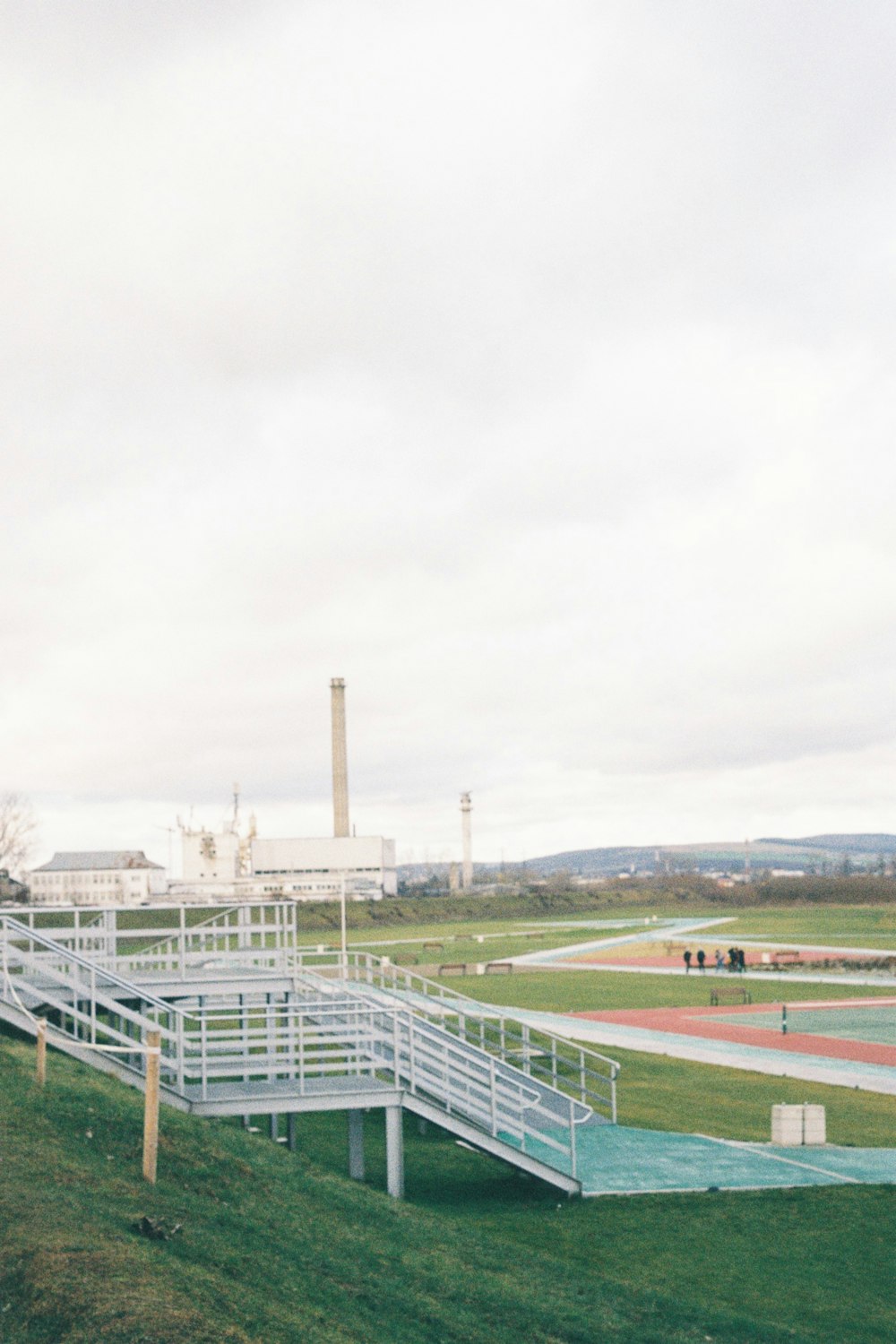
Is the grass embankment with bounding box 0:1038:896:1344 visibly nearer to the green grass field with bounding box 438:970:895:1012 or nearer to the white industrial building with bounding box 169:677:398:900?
the green grass field with bounding box 438:970:895:1012

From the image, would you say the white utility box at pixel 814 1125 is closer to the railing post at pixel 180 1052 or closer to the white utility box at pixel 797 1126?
the white utility box at pixel 797 1126

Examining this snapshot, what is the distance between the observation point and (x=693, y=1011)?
44719 mm

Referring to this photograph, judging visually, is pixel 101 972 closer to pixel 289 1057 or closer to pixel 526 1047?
pixel 289 1057

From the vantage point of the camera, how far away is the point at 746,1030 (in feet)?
128

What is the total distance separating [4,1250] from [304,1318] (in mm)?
2227

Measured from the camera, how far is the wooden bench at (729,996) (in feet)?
155

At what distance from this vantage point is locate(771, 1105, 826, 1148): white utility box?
22.3 m

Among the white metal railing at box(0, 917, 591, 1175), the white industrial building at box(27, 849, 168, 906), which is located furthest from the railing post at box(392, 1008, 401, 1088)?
the white industrial building at box(27, 849, 168, 906)

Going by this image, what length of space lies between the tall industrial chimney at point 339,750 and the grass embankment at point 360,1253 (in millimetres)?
119928

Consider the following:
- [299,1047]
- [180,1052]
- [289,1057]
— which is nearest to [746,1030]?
[289,1057]

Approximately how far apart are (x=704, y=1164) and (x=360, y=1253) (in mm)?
9411

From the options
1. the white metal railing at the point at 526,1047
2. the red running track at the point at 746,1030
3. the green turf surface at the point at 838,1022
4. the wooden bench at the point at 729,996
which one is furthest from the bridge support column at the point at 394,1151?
the wooden bench at the point at 729,996

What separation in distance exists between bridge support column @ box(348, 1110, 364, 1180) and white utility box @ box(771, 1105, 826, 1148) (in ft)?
24.1

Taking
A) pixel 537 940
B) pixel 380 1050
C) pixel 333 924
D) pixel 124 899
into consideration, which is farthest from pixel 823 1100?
pixel 124 899
